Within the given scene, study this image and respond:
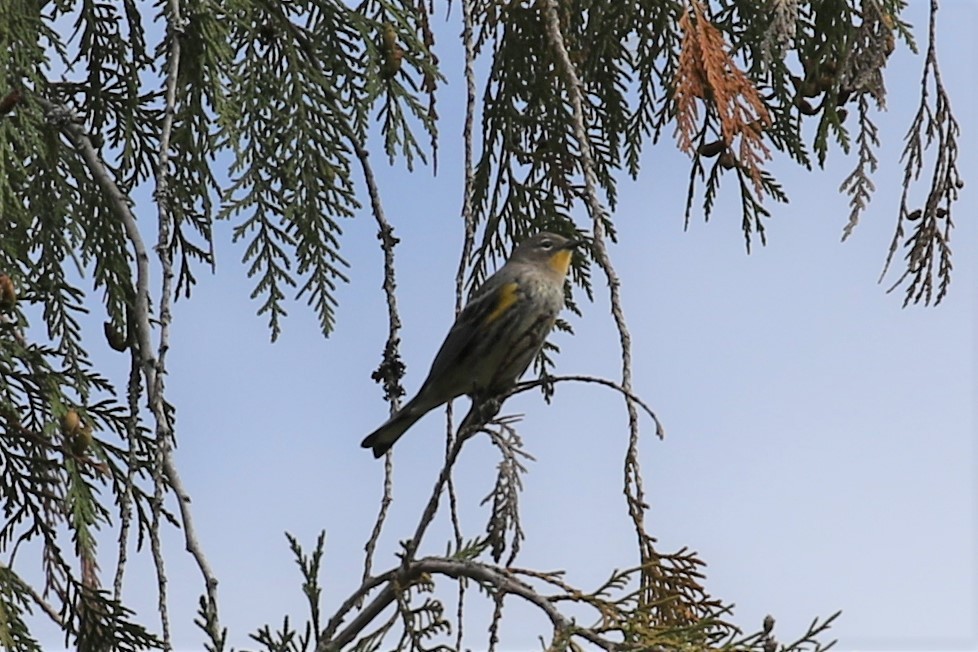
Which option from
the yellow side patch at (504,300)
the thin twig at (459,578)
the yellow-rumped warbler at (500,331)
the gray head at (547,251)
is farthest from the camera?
the yellow side patch at (504,300)

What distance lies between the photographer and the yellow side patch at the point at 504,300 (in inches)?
206

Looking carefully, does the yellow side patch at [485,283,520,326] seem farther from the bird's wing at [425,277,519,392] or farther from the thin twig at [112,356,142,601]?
the thin twig at [112,356,142,601]

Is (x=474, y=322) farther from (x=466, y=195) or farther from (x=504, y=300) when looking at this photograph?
(x=466, y=195)

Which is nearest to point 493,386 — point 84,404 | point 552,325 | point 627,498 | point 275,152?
point 552,325

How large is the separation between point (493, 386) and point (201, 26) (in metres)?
1.89

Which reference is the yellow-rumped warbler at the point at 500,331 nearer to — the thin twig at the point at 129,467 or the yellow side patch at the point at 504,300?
the yellow side patch at the point at 504,300

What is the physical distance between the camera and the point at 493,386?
5.11 m

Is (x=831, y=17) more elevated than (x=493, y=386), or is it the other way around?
(x=831, y=17)

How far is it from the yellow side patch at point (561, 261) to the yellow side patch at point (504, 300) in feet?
0.50

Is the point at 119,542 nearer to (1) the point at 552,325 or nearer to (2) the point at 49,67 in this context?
(2) the point at 49,67

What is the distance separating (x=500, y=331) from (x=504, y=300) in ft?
0.36

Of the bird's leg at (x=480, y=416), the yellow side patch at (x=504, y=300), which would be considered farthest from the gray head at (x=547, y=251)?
the bird's leg at (x=480, y=416)

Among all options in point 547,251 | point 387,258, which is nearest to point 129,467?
point 387,258

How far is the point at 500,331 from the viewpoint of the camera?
5293 mm
